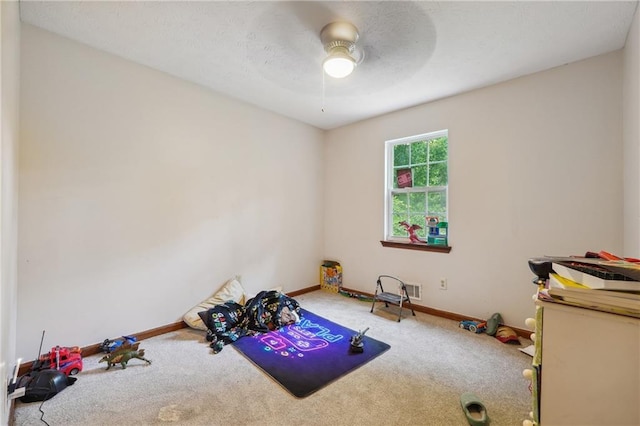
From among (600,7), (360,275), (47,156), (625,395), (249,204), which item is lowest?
(360,275)

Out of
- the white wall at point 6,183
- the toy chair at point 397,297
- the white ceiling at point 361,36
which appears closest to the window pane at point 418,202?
the toy chair at point 397,297

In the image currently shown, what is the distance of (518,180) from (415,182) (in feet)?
3.40

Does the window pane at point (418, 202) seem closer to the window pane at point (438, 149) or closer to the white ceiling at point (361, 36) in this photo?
the window pane at point (438, 149)

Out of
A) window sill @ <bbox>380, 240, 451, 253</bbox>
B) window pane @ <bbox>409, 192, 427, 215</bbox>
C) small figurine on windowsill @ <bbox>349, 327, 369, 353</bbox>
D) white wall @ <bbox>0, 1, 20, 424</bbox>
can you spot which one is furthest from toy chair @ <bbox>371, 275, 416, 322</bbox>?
white wall @ <bbox>0, 1, 20, 424</bbox>

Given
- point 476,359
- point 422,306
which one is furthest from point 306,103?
point 476,359

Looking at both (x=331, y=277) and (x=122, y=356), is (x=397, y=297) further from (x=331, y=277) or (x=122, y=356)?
(x=122, y=356)

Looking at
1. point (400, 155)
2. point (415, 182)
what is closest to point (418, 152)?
point (400, 155)

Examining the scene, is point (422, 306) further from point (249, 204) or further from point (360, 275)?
point (249, 204)

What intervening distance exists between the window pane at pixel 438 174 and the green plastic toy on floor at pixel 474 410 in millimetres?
2081

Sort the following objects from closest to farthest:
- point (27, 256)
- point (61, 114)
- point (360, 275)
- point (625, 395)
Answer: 1. point (625, 395)
2. point (27, 256)
3. point (61, 114)
4. point (360, 275)

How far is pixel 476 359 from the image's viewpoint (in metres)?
2.10

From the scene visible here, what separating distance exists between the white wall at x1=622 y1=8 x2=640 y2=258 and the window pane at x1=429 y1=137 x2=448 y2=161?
1337 mm

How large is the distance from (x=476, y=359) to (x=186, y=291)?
2.62 metres

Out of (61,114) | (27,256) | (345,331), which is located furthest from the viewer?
(345,331)
